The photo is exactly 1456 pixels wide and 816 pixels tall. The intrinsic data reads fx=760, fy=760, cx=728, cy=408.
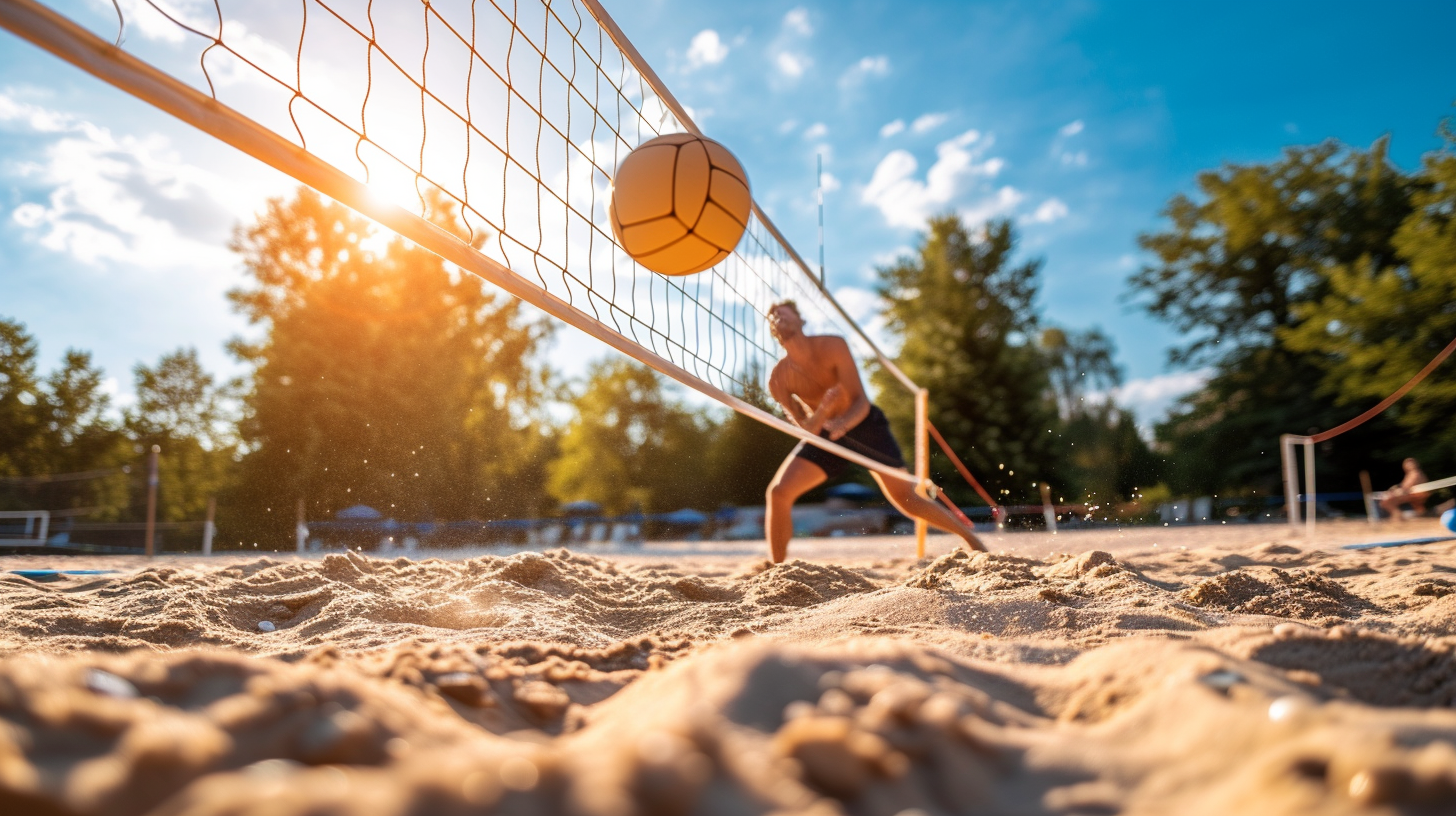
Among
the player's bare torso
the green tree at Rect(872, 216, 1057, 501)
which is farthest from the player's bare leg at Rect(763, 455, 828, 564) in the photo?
the green tree at Rect(872, 216, 1057, 501)

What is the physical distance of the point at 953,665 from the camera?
1280 mm

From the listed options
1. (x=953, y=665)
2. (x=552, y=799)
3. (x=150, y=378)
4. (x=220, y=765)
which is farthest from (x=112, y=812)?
(x=150, y=378)

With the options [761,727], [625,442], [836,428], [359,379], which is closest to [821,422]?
[836,428]

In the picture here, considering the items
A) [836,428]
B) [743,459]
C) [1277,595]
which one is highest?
[743,459]

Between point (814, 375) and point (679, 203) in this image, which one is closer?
point (679, 203)

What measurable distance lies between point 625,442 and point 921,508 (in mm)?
23073

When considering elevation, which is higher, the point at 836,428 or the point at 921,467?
the point at 836,428

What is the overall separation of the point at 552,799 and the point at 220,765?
0.36 meters

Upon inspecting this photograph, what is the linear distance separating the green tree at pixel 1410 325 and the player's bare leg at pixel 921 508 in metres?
17.1

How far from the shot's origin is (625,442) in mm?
26859

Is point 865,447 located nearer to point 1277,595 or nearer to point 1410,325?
point 1277,595

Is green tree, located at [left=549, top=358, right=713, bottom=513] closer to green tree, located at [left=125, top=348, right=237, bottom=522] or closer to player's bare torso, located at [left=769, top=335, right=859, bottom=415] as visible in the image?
green tree, located at [left=125, top=348, right=237, bottom=522]

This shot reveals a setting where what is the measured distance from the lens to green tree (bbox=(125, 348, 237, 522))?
774 inches

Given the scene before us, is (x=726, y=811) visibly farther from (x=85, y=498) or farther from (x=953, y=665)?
(x=85, y=498)
